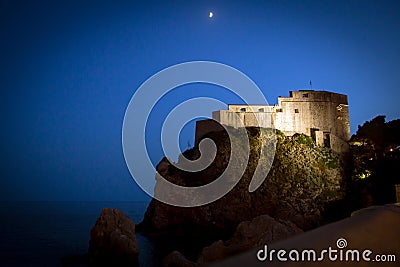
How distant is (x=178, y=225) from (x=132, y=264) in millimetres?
13736

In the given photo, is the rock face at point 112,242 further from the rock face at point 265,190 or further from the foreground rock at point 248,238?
the rock face at point 265,190

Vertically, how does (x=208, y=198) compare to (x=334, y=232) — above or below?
below

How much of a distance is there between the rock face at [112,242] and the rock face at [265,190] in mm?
11584

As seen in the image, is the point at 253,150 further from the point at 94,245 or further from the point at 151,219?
the point at 94,245

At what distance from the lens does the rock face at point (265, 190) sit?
101 feet

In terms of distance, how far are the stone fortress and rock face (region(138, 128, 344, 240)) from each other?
130 centimetres

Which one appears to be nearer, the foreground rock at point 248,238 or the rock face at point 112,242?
the foreground rock at point 248,238

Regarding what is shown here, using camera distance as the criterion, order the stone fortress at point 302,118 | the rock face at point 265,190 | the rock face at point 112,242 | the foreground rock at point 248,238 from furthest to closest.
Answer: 1. the stone fortress at point 302,118
2. the rock face at point 265,190
3. the rock face at point 112,242
4. the foreground rock at point 248,238

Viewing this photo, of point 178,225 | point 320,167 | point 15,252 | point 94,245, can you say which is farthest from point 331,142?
point 15,252

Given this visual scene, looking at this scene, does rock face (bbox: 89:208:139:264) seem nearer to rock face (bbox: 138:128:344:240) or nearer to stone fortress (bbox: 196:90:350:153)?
rock face (bbox: 138:128:344:240)

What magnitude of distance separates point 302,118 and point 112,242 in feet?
85.6

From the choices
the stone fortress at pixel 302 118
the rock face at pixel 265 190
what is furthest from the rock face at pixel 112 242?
the stone fortress at pixel 302 118

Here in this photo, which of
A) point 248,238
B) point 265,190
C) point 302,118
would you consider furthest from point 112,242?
point 302,118

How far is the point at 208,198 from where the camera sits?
31.9 metres
